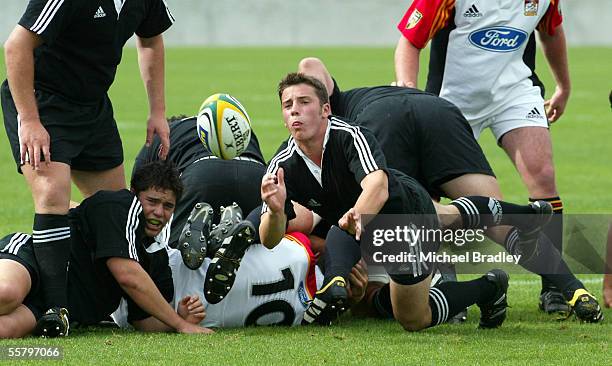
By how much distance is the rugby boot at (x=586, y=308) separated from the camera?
6.61 meters

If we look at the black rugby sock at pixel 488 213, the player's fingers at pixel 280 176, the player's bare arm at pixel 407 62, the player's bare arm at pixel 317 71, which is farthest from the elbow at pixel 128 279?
the player's bare arm at pixel 407 62

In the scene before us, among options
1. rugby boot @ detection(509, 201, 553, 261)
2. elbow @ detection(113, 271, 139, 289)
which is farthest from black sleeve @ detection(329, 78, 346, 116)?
elbow @ detection(113, 271, 139, 289)

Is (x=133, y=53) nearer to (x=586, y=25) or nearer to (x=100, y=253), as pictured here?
(x=586, y=25)

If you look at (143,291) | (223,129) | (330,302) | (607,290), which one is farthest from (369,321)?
(223,129)

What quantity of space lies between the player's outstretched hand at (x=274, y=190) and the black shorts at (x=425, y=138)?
1456 mm

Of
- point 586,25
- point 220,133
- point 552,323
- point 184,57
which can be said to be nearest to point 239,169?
point 220,133

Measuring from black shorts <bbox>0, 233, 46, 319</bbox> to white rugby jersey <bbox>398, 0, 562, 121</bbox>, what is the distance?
9.79 feet

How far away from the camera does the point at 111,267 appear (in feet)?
20.2

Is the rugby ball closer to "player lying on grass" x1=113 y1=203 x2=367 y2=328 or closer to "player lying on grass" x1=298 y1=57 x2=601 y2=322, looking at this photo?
"player lying on grass" x1=298 y1=57 x2=601 y2=322

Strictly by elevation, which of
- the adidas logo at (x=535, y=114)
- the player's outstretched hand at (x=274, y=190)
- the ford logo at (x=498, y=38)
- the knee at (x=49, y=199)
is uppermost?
the ford logo at (x=498, y=38)

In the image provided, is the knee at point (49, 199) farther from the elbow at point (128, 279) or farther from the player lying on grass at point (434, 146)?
the player lying on grass at point (434, 146)

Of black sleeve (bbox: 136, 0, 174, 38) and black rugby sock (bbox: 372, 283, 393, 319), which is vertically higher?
black sleeve (bbox: 136, 0, 174, 38)

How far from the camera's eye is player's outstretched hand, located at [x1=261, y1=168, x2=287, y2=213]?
590cm

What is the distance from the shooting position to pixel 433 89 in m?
8.35
